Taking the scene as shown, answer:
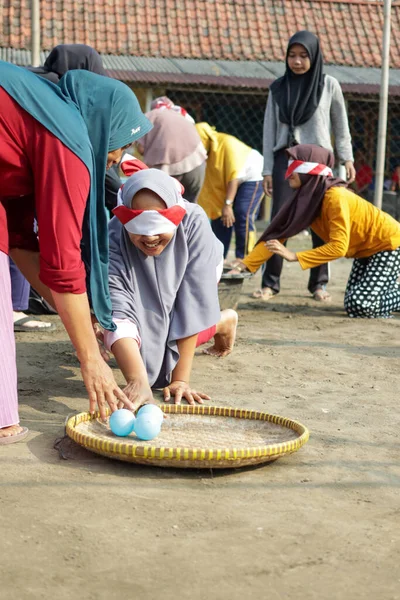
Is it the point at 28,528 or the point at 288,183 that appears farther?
the point at 288,183

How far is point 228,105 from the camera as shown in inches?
609

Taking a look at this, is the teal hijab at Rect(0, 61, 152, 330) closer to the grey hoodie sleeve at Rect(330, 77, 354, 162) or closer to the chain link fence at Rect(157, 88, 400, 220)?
the grey hoodie sleeve at Rect(330, 77, 354, 162)

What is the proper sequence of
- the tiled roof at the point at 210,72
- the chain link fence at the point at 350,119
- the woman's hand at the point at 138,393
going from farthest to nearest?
1. the chain link fence at the point at 350,119
2. the tiled roof at the point at 210,72
3. the woman's hand at the point at 138,393

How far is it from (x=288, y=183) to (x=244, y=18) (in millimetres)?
10132

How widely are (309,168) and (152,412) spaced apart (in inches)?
142

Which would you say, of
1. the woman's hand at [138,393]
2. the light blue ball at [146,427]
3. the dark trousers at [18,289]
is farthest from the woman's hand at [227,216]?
the light blue ball at [146,427]

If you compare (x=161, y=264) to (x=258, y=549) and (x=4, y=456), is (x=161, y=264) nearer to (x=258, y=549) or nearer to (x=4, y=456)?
(x=4, y=456)

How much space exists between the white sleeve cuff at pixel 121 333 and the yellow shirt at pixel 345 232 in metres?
2.53

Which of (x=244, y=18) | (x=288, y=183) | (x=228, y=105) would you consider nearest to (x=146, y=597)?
(x=288, y=183)

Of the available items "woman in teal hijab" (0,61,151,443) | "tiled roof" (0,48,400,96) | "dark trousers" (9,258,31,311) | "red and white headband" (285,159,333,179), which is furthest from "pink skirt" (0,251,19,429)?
"tiled roof" (0,48,400,96)

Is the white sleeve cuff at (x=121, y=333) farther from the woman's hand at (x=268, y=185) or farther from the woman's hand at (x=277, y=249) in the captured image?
the woman's hand at (x=268, y=185)

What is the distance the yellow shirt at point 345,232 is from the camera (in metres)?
6.30

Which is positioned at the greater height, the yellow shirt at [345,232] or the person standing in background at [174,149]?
the person standing in background at [174,149]

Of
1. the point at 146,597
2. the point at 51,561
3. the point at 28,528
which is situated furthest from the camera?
the point at 28,528
